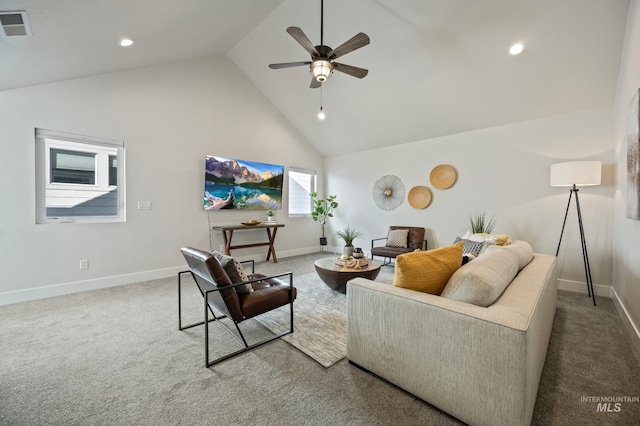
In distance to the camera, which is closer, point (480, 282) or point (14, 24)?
point (480, 282)

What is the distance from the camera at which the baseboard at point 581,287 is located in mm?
3564

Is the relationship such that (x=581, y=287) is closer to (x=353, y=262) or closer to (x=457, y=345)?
(x=353, y=262)

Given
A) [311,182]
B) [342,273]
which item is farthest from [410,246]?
[311,182]

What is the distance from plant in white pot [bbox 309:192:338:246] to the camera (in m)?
6.57

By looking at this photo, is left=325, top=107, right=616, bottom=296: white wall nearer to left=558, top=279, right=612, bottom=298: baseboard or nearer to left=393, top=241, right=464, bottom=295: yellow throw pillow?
left=558, top=279, right=612, bottom=298: baseboard

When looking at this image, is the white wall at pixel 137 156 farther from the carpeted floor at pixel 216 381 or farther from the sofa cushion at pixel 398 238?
the sofa cushion at pixel 398 238

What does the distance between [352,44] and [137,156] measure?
361 centimetres

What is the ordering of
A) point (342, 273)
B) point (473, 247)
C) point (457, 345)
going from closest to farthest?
1. point (457, 345)
2. point (342, 273)
3. point (473, 247)

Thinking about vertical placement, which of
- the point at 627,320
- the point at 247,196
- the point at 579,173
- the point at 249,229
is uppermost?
the point at 579,173

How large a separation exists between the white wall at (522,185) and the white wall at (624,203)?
0.75ft

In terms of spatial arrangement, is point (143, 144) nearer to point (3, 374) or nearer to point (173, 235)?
point (173, 235)

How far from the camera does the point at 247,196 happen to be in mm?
5531

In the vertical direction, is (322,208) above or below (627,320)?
above

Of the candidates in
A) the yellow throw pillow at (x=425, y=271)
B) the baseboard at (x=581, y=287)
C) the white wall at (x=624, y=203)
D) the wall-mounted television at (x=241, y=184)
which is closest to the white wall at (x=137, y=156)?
the wall-mounted television at (x=241, y=184)
